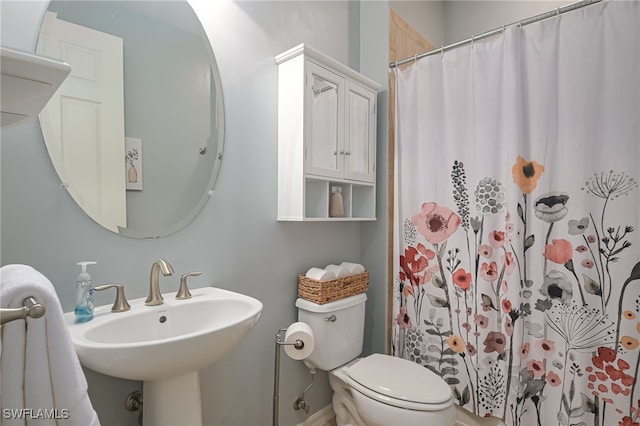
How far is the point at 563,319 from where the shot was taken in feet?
4.66

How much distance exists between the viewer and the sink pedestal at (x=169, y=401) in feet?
3.32

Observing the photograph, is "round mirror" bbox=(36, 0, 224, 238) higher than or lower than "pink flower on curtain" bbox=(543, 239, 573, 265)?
higher

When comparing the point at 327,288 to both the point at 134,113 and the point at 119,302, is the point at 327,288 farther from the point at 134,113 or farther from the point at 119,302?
the point at 134,113

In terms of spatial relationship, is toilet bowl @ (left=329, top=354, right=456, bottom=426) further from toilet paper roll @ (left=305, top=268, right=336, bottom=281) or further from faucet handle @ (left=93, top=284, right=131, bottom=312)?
faucet handle @ (left=93, top=284, right=131, bottom=312)

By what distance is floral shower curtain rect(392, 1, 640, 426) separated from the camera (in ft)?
4.29

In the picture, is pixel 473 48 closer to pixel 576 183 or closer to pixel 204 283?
pixel 576 183

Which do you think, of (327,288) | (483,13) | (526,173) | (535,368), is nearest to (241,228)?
(327,288)

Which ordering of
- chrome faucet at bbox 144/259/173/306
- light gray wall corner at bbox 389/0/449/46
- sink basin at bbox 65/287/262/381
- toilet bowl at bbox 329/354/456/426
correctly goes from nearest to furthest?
sink basin at bbox 65/287/262/381 → chrome faucet at bbox 144/259/173/306 → toilet bowl at bbox 329/354/456/426 → light gray wall corner at bbox 389/0/449/46

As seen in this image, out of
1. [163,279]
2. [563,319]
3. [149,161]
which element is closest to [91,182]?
[149,161]

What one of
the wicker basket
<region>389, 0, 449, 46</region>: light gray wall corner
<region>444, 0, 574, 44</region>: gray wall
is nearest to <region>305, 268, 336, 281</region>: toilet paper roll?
the wicker basket

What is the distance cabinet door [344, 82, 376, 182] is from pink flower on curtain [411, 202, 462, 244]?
336mm

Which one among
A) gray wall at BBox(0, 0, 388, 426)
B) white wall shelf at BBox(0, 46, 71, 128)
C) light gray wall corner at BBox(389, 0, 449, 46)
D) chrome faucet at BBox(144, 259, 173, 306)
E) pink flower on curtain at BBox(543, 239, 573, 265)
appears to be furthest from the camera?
light gray wall corner at BBox(389, 0, 449, 46)

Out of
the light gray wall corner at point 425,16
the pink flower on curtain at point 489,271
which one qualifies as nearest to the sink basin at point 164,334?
the pink flower on curtain at point 489,271

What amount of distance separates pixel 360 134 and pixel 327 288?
32.7 inches
